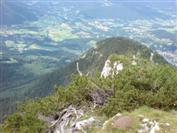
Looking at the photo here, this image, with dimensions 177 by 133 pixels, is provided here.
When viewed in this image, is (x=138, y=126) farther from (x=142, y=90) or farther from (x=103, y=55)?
(x=103, y=55)

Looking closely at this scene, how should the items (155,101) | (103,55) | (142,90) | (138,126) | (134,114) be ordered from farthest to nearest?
(103,55) → (142,90) → (155,101) → (134,114) → (138,126)

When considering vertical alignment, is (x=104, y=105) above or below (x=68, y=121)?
above

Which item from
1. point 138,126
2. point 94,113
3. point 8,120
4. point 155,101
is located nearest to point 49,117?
point 8,120

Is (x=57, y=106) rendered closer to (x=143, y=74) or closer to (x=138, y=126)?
(x=143, y=74)

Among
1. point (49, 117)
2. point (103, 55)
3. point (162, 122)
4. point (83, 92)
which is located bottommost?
point (103, 55)

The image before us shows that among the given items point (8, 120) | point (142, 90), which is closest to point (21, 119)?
point (8, 120)

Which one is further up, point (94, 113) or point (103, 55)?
point (94, 113)

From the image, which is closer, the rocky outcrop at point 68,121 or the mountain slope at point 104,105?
the mountain slope at point 104,105

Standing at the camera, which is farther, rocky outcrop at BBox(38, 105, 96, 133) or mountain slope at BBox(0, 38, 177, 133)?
rocky outcrop at BBox(38, 105, 96, 133)

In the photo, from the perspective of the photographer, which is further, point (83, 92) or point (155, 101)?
point (83, 92)

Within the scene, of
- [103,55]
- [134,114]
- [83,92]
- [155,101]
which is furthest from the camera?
[103,55]
